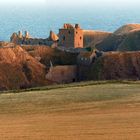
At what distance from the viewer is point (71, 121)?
23688 mm

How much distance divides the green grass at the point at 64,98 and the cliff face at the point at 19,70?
2319 centimetres

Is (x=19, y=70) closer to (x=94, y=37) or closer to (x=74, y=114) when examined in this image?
(x=74, y=114)

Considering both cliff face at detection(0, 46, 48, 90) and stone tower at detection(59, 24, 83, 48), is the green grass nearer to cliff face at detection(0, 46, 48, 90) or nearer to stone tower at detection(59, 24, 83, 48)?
cliff face at detection(0, 46, 48, 90)

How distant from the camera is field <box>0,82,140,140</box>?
2088 cm

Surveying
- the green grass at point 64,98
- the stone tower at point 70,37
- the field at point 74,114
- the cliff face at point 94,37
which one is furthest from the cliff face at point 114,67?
the cliff face at point 94,37

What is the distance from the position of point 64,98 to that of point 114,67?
1309 inches

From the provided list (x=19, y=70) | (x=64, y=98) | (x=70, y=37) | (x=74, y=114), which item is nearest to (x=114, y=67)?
(x=19, y=70)

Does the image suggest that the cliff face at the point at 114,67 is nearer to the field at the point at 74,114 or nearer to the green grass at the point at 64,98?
the field at the point at 74,114

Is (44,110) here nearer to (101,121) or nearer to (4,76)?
(101,121)

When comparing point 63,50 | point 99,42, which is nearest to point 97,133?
point 63,50

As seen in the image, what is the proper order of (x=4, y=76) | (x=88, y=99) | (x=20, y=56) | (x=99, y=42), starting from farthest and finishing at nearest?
(x=99, y=42) → (x=20, y=56) → (x=4, y=76) → (x=88, y=99)

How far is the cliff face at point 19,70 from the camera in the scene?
58250 mm

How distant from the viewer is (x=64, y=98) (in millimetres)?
30203

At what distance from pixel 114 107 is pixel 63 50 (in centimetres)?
4391
